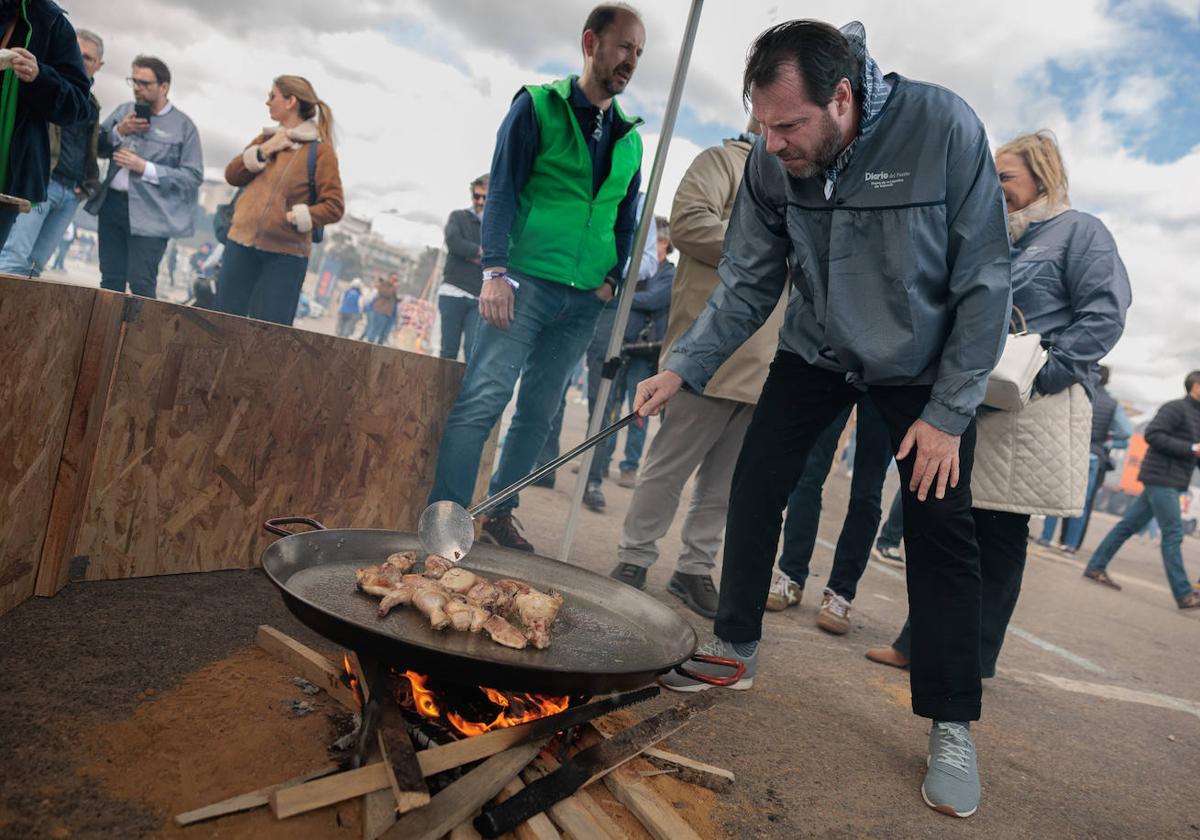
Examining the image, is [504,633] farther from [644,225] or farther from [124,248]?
[124,248]

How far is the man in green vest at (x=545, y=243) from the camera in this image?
3633 millimetres

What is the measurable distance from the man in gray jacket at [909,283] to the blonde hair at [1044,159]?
112 centimetres

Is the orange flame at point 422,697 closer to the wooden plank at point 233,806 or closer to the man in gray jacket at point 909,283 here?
the wooden plank at point 233,806

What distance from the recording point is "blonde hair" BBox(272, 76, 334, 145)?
5.13 metres

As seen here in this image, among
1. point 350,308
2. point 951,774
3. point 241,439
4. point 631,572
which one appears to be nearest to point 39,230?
point 241,439

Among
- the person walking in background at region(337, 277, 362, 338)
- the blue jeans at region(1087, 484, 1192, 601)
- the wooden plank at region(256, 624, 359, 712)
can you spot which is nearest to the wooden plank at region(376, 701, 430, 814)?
the wooden plank at region(256, 624, 359, 712)

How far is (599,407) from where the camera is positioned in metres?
3.95

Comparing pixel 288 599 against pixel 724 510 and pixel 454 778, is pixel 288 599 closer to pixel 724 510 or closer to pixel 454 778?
pixel 454 778

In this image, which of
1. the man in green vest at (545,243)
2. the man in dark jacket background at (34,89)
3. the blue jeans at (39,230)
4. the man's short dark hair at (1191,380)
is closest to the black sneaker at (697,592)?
the man in green vest at (545,243)

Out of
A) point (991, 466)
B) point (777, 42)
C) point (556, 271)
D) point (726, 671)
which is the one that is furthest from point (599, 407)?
point (777, 42)

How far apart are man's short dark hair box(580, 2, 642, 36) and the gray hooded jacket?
149 cm

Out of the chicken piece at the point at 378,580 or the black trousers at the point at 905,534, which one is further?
the black trousers at the point at 905,534

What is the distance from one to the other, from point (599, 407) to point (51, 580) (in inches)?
90.9

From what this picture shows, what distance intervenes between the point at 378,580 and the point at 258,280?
3606 mm
